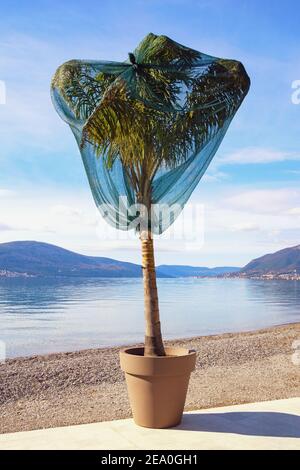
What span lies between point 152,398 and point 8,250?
473 ft

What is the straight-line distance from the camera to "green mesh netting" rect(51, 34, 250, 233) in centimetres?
502

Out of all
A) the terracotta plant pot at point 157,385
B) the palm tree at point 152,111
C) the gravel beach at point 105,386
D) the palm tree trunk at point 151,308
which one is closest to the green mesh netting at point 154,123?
the palm tree at point 152,111

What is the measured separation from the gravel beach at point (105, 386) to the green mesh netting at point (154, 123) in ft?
8.66

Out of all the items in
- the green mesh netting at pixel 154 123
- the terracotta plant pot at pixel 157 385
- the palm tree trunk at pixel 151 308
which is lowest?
the terracotta plant pot at pixel 157 385

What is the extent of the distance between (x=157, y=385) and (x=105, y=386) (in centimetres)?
379

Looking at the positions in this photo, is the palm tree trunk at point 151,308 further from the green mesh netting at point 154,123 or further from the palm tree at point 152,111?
the green mesh netting at point 154,123

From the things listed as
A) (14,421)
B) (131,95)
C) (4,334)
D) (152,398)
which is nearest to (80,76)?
(131,95)

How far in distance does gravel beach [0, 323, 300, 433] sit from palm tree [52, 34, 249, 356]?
208 centimetres

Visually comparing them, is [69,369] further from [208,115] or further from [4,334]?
[4,334]

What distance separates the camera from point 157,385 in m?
4.82

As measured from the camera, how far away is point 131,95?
191 inches

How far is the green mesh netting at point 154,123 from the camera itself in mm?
5023

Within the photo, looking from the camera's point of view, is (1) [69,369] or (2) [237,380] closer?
(2) [237,380]

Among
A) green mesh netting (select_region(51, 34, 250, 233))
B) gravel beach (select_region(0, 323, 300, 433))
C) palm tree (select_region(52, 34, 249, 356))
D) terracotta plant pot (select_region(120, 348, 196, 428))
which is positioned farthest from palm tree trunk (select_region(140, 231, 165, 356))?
gravel beach (select_region(0, 323, 300, 433))
